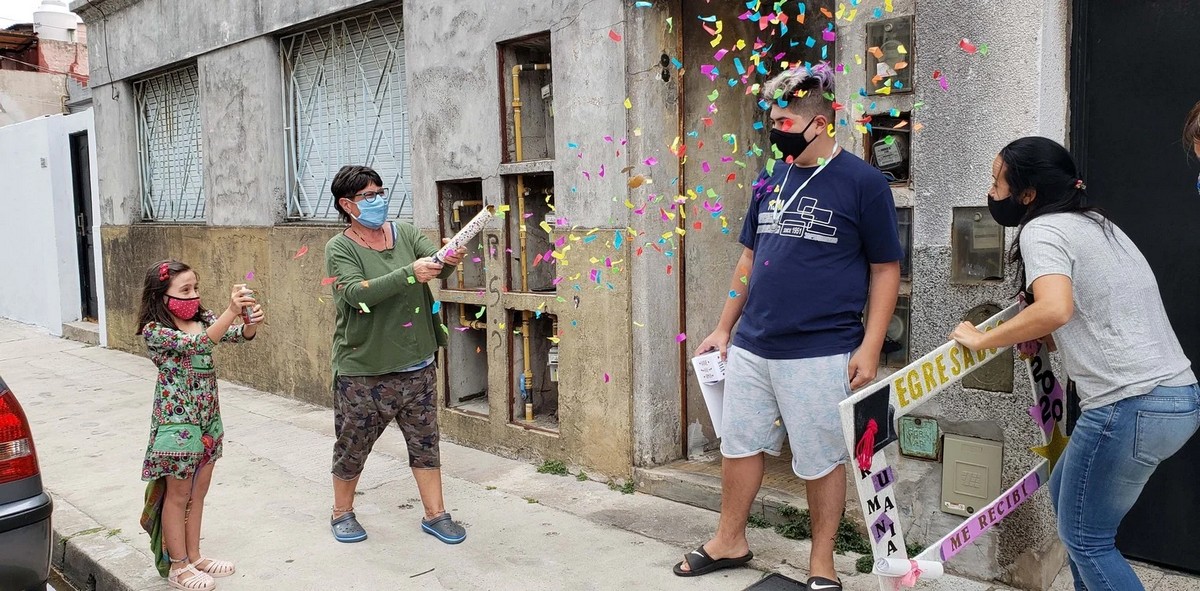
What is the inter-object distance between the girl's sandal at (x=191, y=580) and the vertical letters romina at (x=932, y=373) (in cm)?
298

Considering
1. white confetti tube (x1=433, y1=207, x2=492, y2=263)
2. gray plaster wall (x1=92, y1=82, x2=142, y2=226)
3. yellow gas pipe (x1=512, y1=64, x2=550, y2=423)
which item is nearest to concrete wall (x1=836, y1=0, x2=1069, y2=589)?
white confetti tube (x1=433, y1=207, x2=492, y2=263)

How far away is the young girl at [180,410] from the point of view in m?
3.88

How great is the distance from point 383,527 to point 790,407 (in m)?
2.30

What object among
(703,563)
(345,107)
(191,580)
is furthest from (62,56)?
(703,563)

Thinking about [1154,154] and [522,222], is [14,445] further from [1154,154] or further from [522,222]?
[1154,154]

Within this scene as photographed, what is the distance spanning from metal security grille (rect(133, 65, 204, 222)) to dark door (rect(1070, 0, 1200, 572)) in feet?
25.6

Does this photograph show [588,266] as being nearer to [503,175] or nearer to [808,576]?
[503,175]

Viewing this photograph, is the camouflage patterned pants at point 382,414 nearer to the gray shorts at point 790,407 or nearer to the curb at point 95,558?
the curb at point 95,558

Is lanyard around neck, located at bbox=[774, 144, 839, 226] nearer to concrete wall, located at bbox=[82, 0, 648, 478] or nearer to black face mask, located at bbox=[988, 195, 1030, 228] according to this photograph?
black face mask, located at bbox=[988, 195, 1030, 228]

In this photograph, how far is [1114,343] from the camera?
275 cm

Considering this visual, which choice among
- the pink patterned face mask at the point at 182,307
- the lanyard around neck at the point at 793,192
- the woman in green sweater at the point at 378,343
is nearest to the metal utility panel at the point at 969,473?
the lanyard around neck at the point at 793,192

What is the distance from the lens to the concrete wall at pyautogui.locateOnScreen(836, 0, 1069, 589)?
136 inches

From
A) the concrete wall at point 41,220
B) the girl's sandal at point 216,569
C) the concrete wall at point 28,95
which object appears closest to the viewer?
the girl's sandal at point 216,569

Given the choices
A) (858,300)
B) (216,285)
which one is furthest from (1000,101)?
(216,285)
